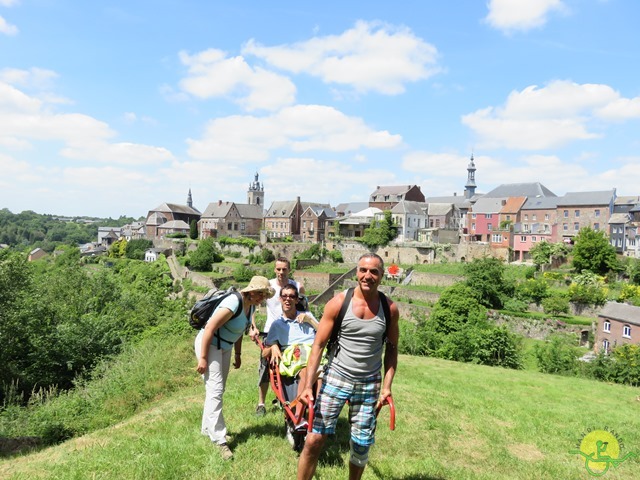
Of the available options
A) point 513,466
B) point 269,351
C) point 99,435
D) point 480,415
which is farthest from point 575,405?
point 99,435

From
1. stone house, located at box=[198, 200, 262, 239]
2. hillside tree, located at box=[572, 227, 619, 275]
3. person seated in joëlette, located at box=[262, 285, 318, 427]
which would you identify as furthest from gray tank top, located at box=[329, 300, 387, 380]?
stone house, located at box=[198, 200, 262, 239]

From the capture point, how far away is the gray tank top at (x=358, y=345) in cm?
402

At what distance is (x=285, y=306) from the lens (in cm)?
583

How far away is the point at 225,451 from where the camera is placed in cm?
511

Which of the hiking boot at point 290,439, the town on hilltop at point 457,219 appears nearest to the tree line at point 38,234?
the town on hilltop at point 457,219

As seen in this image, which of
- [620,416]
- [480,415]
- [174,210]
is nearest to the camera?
[480,415]

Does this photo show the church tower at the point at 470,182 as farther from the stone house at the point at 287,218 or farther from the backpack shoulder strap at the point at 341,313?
the backpack shoulder strap at the point at 341,313

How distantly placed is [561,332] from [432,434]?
94.7ft

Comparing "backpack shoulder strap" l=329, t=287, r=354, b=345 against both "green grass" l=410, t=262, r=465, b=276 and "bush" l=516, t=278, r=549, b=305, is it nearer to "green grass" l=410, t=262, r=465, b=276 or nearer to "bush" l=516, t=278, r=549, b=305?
"bush" l=516, t=278, r=549, b=305

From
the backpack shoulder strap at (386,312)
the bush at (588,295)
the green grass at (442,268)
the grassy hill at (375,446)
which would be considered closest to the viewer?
the backpack shoulder strap at (386,312)

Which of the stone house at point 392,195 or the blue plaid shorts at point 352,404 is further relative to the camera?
the stone house at point 392,195

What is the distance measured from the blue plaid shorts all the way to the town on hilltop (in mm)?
45961

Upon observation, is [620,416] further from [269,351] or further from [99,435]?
[99,435]

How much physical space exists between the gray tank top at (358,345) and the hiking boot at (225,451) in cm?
204
